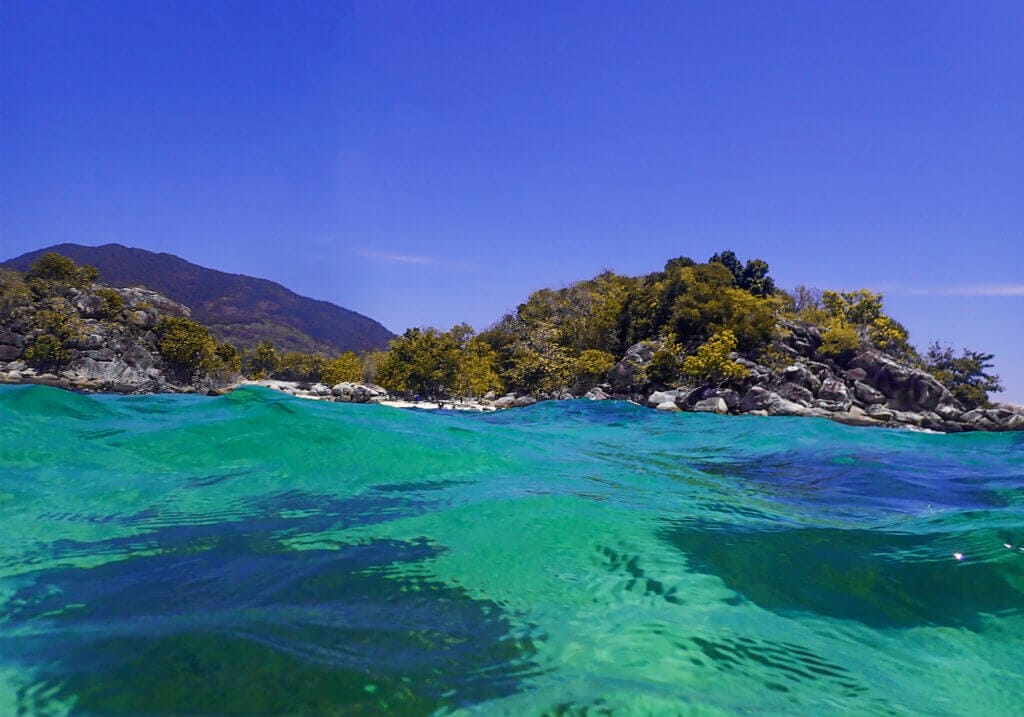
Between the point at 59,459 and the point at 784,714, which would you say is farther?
the point at 59,459

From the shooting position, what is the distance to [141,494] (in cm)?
438

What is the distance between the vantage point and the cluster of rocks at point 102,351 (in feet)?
101

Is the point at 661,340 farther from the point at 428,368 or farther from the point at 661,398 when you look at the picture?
the point at 428,368

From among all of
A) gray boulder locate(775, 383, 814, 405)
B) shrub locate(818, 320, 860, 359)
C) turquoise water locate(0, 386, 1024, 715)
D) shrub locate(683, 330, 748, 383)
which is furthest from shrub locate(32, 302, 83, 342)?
shrub locate(818, 320, 860, 359)

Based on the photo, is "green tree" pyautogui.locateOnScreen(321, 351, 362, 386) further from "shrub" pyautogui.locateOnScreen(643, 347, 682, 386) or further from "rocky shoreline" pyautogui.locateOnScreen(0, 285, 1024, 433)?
"shrub" pyautogui.locateOnScreen(643, 347, 682, 386)

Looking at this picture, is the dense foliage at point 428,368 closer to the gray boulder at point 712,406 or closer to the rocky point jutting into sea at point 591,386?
the rocky point jutting into sea at point 591,386

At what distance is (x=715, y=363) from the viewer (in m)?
25.6

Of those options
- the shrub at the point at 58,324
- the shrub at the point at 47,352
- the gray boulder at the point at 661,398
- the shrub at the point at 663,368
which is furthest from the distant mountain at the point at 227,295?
the gray boulder at the point at 661,398

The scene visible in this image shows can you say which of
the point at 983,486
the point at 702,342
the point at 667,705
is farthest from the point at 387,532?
the point at 702,342

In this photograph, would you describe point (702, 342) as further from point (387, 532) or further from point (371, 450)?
point (387, 532)

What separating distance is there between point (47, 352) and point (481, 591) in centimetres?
3775

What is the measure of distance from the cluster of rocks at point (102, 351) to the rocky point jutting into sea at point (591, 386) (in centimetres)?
5

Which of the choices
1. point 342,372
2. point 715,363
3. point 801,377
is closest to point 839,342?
point 801,377

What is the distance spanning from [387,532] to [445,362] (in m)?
24.7
